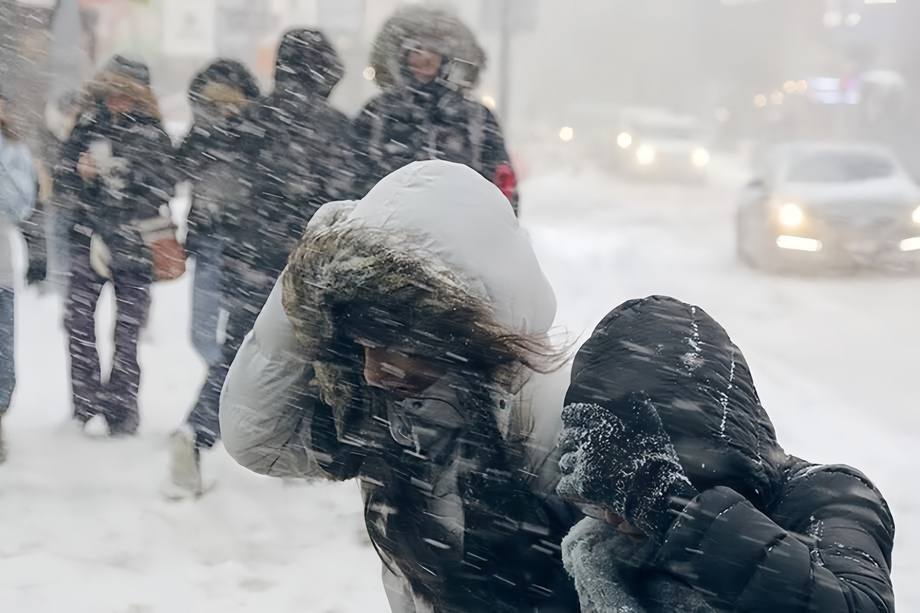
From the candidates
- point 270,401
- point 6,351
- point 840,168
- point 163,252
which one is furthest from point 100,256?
point 840,168

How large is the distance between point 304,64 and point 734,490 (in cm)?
347

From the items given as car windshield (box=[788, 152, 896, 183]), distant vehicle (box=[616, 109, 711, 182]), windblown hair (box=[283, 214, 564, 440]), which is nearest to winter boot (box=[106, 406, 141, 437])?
windblown hair (box=[283, 214, 564, 440])

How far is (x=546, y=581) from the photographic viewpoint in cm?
175

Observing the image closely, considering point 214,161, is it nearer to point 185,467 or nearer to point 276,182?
point 276,182

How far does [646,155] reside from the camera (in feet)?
90.6

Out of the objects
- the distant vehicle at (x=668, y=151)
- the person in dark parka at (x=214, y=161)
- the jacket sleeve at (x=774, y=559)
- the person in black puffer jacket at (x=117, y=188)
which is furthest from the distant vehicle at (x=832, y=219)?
the distant vehicle at (x=668, y=151)

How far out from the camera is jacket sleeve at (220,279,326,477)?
1907 millimetres

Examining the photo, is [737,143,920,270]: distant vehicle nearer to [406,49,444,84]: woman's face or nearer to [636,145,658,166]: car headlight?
[406,49,444,84]: woman's face

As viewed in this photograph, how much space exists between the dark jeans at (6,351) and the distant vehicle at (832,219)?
999cm

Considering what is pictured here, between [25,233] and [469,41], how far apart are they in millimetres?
2577

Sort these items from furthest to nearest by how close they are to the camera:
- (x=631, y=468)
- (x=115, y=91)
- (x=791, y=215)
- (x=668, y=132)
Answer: (x=668, y=132) < (x=791, y=215) < (x=115, y=91) < (x=631, y=468)

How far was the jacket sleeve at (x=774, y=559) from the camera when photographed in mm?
1281

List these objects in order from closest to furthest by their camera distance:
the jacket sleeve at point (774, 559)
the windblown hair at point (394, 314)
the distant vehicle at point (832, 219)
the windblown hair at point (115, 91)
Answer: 1. the jacket sleeve at point (774, 559)
2. the windblown hair at point (394, 314)
3. the windblown hair at point (115, 91)
4. the distant vehicle at point (832, 219)

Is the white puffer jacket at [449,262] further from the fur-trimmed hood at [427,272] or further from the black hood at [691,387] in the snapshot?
the black hood at [691,387]
